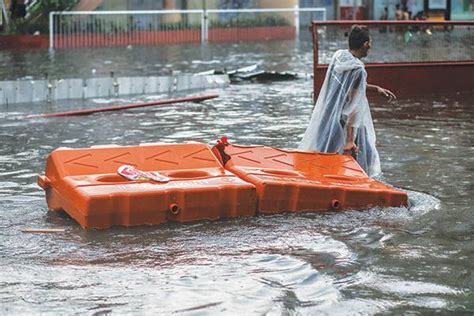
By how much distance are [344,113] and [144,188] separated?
7.86ft

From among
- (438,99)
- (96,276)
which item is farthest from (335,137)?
(438,99)

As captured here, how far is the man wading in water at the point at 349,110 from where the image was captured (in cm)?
1002

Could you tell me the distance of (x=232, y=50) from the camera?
3356 cm

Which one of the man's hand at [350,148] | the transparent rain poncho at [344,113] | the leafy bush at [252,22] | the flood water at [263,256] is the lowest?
the flood water at [263,256]

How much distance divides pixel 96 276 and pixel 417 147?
676cm

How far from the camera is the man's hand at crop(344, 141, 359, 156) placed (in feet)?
33.2

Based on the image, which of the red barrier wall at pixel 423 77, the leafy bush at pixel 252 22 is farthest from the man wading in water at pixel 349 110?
the leafy bush at pixel 252 22

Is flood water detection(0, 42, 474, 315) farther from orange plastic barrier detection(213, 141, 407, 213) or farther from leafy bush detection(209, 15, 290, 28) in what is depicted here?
leafy bush detection(209, 15, 290, 28)

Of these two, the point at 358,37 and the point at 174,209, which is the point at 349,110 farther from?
the point at 174,209

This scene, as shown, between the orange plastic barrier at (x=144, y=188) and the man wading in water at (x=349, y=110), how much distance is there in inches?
54.6

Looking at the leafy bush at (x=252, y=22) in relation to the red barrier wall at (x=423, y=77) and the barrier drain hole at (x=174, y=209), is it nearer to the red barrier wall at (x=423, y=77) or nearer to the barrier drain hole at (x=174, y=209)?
the red barrier wall at (x=423, y=77)

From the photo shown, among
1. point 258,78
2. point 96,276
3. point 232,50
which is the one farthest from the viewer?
point 232,50

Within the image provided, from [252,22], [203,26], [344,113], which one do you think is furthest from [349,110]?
[252,22]

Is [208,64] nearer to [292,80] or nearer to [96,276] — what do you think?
[292,80]
